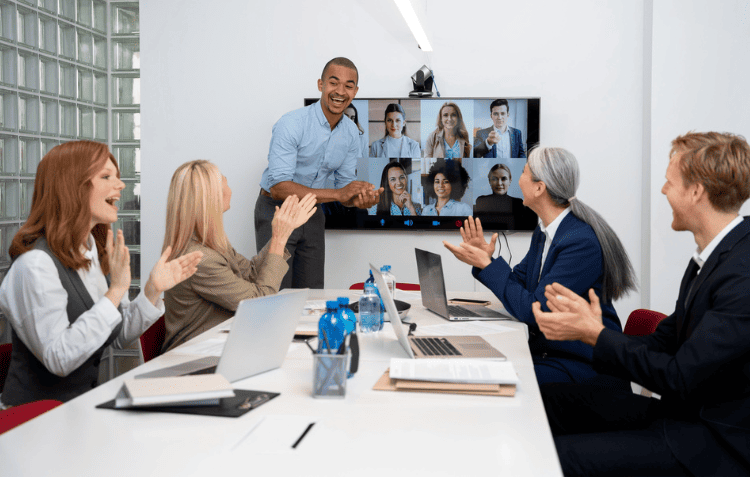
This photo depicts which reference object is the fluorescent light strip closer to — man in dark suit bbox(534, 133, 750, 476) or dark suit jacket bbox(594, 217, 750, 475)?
man in dark suit bbox(534, 133, 750, 476)

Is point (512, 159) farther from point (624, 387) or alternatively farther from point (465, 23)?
point (624, 387)

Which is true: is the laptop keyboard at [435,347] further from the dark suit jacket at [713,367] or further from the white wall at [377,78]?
the white wall at [377,78]

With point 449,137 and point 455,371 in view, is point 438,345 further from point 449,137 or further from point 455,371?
point 449,137

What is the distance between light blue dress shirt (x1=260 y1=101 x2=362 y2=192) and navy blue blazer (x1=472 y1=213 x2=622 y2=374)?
6.48 feet

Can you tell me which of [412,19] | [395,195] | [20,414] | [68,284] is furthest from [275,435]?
[395,195]

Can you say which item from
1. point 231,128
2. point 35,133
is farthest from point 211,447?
point 231,128

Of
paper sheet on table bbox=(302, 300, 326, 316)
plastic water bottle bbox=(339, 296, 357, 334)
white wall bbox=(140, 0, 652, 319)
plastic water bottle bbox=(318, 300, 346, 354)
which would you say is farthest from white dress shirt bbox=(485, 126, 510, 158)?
plastic water bottle bbox=(318, 300, 346, 354)

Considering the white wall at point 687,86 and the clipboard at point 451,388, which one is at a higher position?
the white wall at point 687,86

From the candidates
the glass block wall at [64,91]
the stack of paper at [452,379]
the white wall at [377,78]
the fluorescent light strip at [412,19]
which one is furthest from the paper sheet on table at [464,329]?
the glass block wall at [64,91]

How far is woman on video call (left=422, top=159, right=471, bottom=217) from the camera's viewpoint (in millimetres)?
4484

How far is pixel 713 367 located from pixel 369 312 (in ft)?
4.12

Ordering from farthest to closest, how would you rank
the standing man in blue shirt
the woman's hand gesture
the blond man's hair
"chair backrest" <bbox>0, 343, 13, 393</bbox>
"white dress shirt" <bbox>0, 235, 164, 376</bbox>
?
the standing man in blue shirt, the woman's hand gesture, "chair backrest" <bbox>0, 343, 13, 393</bbox>, "white dress shirt" <bbox>0, 235, 164, 376</bbox>, the blond man's hair

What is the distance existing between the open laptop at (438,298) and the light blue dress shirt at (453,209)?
1.69 m

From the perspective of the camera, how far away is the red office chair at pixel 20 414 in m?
1.42
